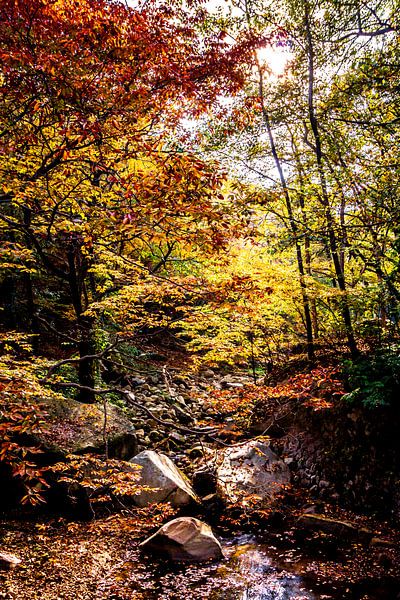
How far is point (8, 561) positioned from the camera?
4465 mm

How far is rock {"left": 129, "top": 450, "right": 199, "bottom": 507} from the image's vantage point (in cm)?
643

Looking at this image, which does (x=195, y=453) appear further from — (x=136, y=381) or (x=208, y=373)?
(x=208, y=373)

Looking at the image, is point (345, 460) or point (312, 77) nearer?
point (345, 460)

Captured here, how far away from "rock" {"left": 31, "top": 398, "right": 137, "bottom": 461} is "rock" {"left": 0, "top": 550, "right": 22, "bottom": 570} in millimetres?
1778

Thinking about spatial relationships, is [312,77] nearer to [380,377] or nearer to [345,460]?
[380,377]

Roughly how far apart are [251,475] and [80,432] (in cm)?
334

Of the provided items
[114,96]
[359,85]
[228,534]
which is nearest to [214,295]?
[114,96]

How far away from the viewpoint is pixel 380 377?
664 cm

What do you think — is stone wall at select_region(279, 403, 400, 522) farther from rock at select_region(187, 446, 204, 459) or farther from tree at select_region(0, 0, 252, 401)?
tree at select_region(0, 0, 252, 401)

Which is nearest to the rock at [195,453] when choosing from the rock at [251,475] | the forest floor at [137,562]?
the rock at [251,475]

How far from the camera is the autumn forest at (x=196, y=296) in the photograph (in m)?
3.08

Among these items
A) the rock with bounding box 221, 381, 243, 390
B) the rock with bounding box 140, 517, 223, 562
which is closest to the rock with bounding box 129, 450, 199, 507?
the rock with bounding box 140, 517, 223, 562

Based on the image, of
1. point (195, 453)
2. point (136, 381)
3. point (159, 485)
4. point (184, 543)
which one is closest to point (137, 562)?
point (184, 543)

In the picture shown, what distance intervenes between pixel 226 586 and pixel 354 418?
155 inches
